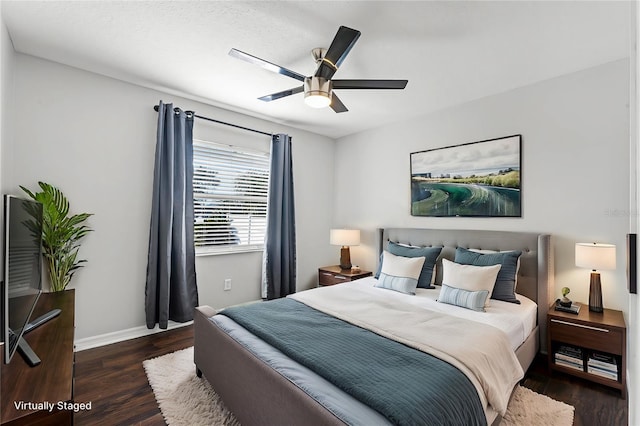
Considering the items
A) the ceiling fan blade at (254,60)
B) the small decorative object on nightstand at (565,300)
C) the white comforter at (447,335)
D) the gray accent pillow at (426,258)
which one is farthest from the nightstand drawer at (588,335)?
the ceiling fan blade at (254,60)

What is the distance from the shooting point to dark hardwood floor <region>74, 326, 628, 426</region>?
A: 6.35 feet

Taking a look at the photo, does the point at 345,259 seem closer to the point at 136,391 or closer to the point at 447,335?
the point at 447,335

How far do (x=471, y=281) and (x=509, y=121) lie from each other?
5.68 feet

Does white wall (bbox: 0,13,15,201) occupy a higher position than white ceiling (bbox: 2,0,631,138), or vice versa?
white ceiling (bbox: 2,0,631,138)

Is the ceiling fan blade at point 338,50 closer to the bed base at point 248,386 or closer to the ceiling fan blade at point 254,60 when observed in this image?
the ceiling fan blade at point 254,60

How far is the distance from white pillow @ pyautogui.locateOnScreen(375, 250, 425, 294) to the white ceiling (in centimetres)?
176

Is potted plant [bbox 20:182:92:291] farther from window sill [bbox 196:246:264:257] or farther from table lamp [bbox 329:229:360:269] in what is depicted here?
table lamp [bbox 329:229:360:269]

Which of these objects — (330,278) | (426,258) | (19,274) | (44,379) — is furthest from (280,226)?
(44,379)

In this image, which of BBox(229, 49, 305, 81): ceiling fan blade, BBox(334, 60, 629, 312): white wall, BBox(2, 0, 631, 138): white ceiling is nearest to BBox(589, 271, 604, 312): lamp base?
BBox(334, 60, 629, 312): white wall

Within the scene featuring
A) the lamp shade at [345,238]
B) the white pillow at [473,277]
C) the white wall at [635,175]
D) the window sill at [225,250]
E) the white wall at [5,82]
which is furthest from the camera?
the lamp shade at [345,238]

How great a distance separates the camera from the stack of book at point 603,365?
2.24 m

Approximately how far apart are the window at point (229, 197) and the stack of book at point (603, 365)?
3509mm

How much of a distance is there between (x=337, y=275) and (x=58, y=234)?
9.84 feet

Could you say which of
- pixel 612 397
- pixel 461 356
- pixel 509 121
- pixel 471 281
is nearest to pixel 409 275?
pixel 471 281
